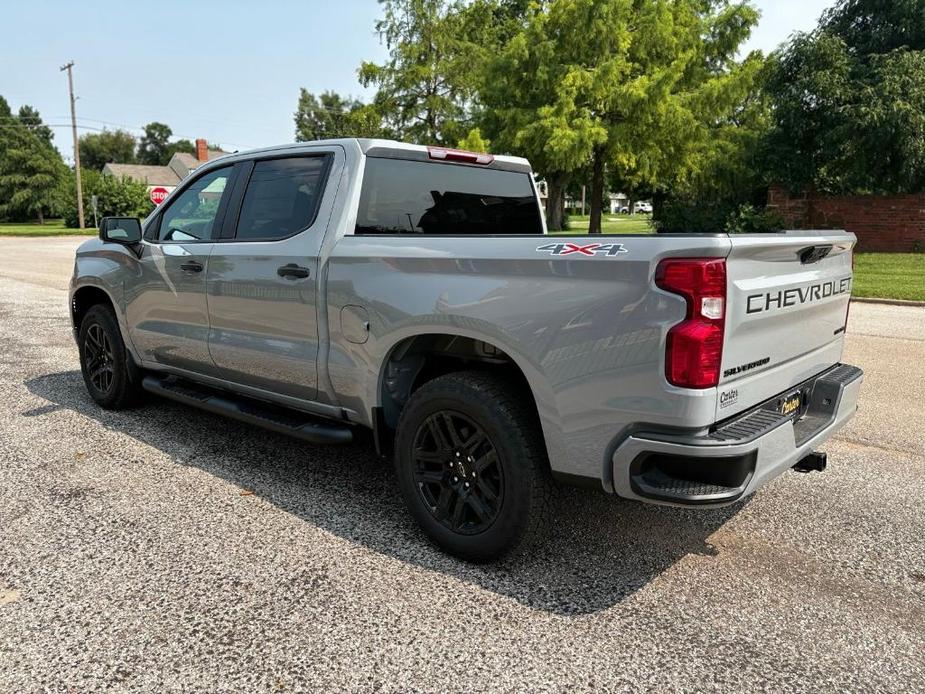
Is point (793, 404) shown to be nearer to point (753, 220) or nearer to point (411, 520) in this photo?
point (411, 520)

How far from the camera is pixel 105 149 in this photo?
120312 mm

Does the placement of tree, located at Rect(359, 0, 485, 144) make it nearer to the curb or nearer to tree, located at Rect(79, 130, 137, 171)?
the curb

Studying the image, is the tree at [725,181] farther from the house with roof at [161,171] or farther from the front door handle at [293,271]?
the house with roof at [161,171]

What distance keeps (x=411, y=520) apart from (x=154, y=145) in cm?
15253

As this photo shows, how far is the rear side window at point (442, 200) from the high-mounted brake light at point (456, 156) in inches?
2.0

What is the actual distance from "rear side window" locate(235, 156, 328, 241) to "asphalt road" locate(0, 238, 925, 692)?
146 centimetres

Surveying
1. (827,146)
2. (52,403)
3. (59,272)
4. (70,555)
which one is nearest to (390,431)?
(70,555)

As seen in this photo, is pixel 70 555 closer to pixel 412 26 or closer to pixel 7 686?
pixel 7 686

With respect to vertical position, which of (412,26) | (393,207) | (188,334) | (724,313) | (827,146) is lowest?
(188,334)

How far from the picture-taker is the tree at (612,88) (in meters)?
20.4

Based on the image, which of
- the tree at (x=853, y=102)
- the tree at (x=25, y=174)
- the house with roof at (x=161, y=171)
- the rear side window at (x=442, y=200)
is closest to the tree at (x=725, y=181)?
the tree at (x=853, y=102)

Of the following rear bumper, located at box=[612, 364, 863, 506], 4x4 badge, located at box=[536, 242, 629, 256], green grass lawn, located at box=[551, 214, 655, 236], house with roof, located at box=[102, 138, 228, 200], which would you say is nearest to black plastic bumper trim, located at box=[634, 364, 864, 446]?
rear bumper, located at box=[612, 364, 863, 506]

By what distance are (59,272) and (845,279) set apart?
20168 millimetres

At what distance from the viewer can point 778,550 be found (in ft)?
11.2
